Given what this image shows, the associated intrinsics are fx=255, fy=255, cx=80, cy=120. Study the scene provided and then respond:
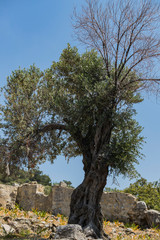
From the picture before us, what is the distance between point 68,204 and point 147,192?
31.2 ft

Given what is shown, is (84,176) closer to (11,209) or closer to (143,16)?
(11,209)

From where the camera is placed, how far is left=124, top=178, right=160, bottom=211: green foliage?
72.2 feet

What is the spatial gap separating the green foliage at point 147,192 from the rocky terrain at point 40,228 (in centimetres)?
486

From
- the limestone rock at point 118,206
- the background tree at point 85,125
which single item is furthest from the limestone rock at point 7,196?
the limestone rock at point 118,206

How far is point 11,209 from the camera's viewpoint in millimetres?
18188

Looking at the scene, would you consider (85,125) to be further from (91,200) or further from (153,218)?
(153,218)

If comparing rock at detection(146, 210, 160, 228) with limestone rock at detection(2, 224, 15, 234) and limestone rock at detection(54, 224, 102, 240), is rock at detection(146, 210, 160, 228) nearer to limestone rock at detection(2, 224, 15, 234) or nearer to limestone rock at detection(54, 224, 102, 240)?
limestone rock at detection(54, 224, 102, 240)

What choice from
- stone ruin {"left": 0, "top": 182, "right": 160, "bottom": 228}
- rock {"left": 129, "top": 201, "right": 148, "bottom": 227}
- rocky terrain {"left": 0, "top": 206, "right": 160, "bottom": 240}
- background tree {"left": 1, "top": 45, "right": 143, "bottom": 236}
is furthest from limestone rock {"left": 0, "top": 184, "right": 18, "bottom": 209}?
rock {"left": 129, "top": 201, "right": 148, "bottom": 227}

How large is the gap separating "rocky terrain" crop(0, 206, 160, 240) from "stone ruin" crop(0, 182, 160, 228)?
591mm

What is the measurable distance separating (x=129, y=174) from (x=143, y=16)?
28.3 feet

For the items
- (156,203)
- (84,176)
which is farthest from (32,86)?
(156,203)

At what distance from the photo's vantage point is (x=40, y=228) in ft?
45.7

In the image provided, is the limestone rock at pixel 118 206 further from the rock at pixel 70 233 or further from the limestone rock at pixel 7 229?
the rock at pixel 70 233

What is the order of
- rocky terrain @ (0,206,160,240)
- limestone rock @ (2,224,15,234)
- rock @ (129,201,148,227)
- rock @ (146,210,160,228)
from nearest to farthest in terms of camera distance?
limestone rock @ (2,224,15,234) < rocky terrain @ (0,206,160,240) < rock @ (146,210,160,228) < rock @ (129,201,148,227)
